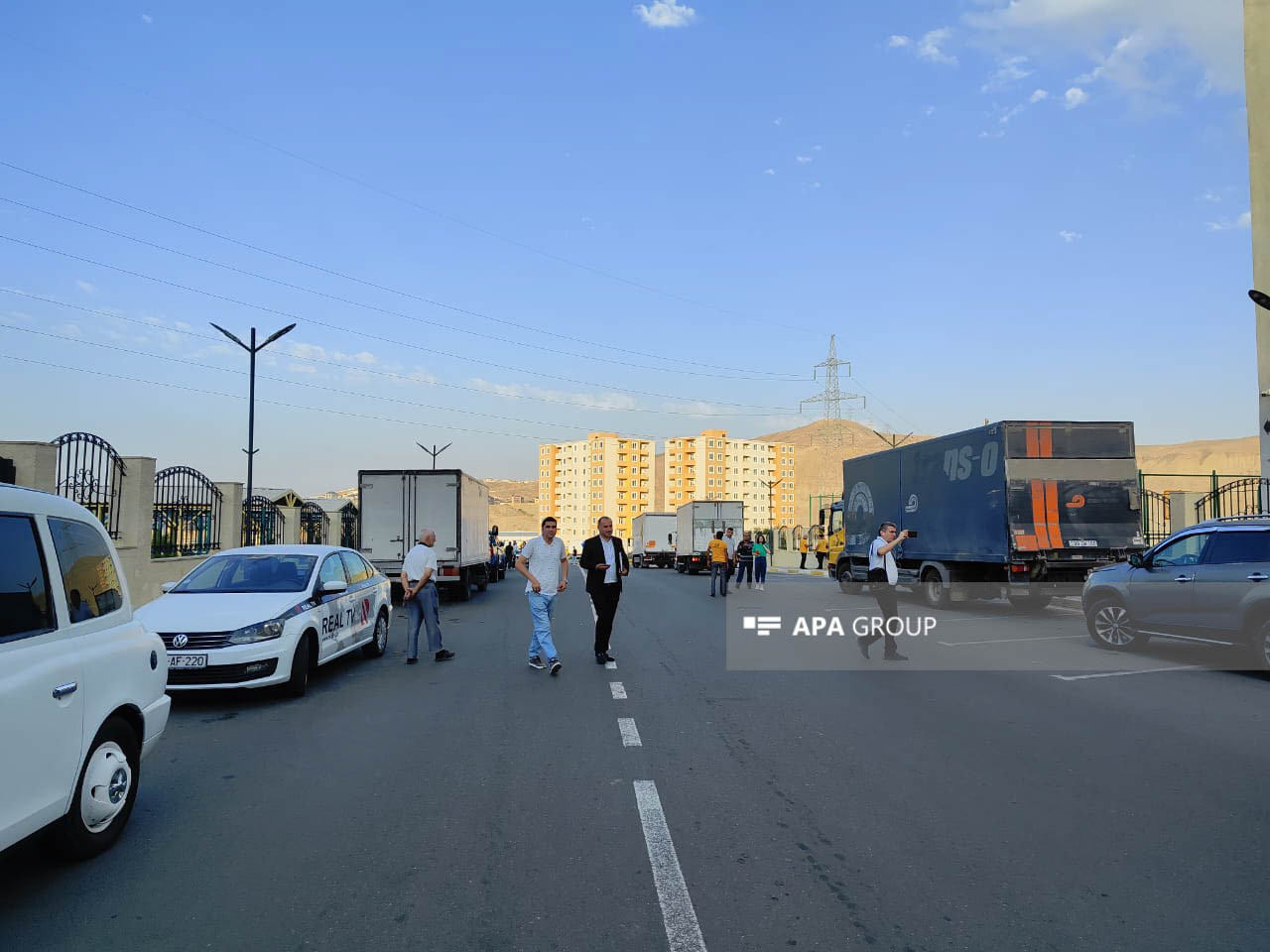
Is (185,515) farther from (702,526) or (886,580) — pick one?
(702,526)

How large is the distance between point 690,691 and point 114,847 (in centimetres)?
560

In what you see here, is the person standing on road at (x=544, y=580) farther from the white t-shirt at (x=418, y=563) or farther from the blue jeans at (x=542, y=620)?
the white t-shirt at (x=418, y=563)

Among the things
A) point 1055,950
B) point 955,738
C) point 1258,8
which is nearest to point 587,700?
point 955,738

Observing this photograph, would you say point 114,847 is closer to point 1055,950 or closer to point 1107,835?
point 1055,950

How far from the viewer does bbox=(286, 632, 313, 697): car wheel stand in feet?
29.3

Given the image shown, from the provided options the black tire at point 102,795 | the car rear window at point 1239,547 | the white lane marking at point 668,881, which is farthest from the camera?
the car rear window at point 1239,547

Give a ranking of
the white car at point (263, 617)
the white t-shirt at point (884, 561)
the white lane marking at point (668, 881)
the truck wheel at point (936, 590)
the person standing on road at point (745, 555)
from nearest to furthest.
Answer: the white lane marking at point (668, 881), the white car at point (263, 617), the white t-shirt at point (884, 561), the truck wheel at point (936, 590), the person standing on road at point (745, 555)

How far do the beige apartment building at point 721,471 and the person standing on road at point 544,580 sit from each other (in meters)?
151


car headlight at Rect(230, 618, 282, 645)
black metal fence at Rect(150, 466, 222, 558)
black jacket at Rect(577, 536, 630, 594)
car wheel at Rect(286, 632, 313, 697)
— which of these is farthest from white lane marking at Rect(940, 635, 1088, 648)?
black metal fence at Rect(150, 466, 222, 558)

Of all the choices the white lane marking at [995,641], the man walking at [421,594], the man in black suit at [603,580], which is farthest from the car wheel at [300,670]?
the white lane marking at [995,641]

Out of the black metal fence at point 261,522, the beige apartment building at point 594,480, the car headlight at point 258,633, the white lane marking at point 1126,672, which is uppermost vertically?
the beige apartment building at point 594,480

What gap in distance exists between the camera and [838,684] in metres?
9.71

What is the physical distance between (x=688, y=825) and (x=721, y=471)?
162 metres

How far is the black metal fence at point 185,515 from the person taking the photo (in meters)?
17.9
